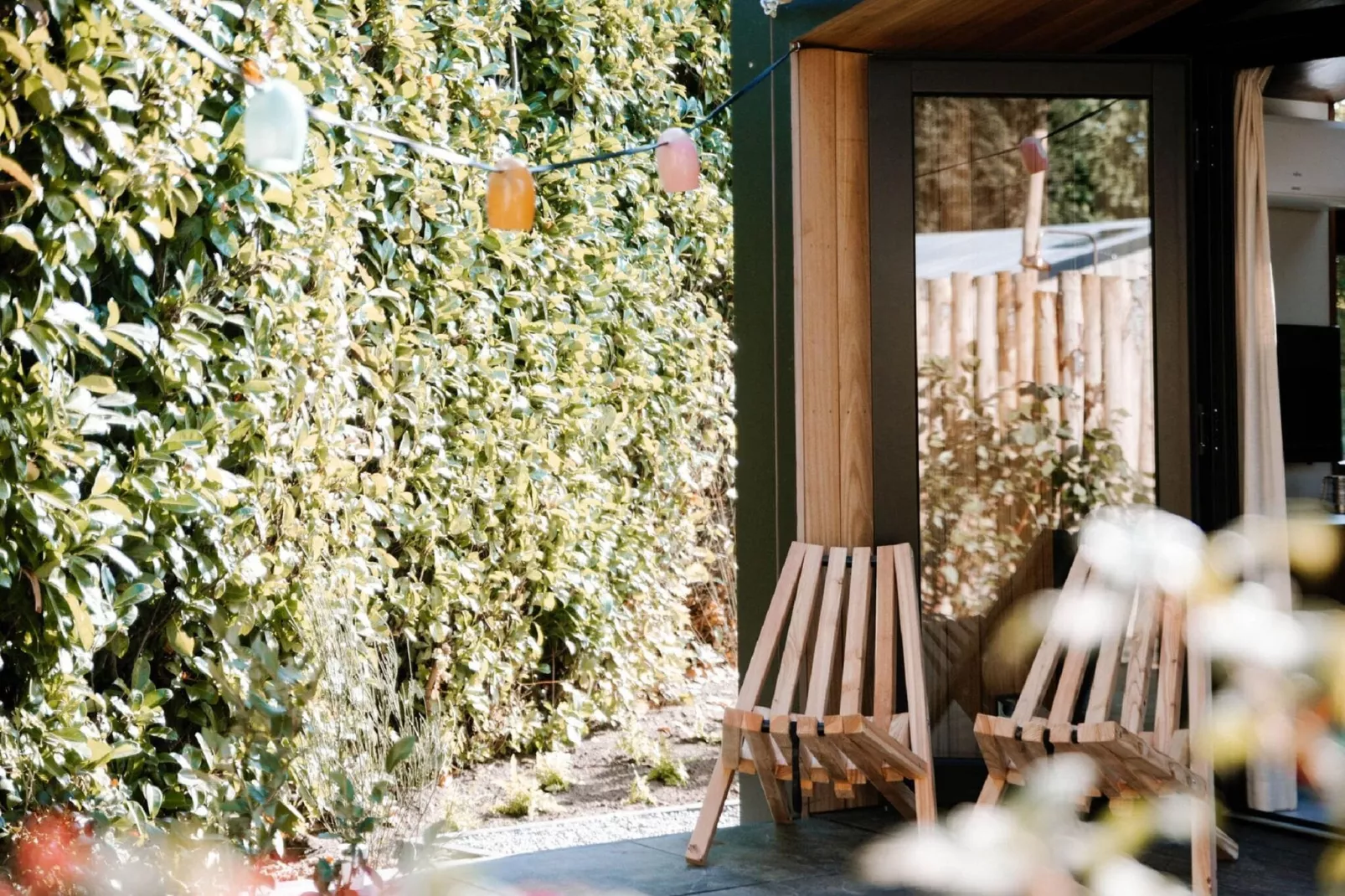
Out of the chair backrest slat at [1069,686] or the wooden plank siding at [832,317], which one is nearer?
the chair backrest slat at [1069,686]

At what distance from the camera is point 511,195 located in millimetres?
3609

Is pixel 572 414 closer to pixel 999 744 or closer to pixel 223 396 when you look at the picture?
pixel 223 396

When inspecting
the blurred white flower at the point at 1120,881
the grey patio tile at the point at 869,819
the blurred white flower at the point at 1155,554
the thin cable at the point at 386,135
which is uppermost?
the thin cable at the point at 386,135

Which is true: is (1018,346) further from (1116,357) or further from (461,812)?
(461,812)

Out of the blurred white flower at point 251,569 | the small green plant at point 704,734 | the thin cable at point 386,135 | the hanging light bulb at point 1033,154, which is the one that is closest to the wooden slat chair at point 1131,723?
the hanging light bulb at point 1033,154

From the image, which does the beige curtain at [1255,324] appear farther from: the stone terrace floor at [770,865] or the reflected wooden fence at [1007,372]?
the stone terrace floor at [770,865]

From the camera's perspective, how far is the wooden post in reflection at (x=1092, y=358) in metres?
4.06

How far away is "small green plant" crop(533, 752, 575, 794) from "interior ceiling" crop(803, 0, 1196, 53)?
2828 millimetres

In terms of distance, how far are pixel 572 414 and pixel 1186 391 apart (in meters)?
2.48

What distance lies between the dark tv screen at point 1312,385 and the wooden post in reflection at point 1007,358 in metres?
1.58

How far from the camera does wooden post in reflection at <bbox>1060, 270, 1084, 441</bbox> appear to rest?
4086 millimetres

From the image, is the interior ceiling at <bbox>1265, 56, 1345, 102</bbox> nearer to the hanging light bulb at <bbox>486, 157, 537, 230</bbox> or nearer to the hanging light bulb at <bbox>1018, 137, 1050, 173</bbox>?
the hanging light bulb at <bbox>1018, 137, 1050, 173</bbox>

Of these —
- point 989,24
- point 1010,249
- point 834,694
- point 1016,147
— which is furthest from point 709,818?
point 989,24

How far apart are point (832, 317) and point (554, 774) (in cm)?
217
